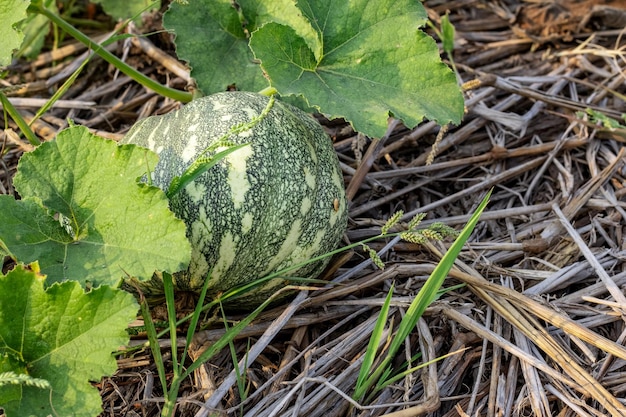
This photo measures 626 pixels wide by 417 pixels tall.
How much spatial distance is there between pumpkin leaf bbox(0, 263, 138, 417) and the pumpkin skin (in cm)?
40

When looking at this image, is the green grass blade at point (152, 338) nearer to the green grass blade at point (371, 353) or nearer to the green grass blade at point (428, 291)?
the green grass blade at point (371, 353)

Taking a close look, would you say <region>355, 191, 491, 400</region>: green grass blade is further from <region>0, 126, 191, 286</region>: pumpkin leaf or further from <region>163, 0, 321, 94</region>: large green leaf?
<region>163, 0, 321, 94</region>: large green leaf

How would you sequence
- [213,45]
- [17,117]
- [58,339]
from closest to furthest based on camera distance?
[58,339] < [17,117] < [213,45]

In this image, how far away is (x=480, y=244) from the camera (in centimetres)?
267

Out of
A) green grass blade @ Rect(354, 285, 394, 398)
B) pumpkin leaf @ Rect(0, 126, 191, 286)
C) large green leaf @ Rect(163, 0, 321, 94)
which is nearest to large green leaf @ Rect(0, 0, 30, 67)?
pumpkin leaf @ Rect(0, 126, 191, 286)

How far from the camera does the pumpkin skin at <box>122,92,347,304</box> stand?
7.06ft

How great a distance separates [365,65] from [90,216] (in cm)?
106

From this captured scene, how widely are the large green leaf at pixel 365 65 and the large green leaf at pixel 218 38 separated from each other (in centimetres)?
34

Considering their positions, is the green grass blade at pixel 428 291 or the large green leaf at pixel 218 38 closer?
the green grass blade at pixel 428 291

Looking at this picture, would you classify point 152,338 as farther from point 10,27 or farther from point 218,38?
point 218,38

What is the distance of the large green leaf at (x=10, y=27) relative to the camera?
2264mm

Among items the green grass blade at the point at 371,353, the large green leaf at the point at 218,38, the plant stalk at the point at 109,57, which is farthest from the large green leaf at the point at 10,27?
the green grass blade at the point at 371,353

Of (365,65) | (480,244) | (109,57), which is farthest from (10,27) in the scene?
(480,244)

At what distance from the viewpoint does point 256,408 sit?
207 cm
